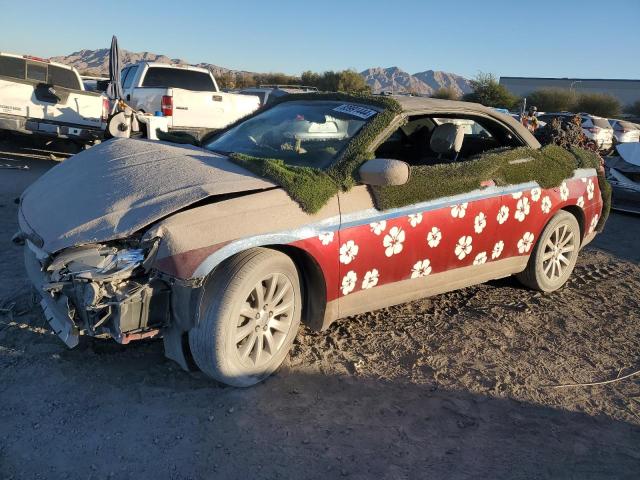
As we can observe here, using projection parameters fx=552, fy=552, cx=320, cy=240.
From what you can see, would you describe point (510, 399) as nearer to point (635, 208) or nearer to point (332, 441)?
point (332, 441)

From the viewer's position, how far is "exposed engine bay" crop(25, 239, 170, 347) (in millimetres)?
2756

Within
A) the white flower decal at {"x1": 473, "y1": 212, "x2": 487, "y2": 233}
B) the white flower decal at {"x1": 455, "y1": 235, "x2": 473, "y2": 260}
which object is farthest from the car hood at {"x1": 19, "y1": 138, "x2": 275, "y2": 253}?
the white flower decal at {"x1": 473, "y1": 212, "x2": 487, "y2": 233}

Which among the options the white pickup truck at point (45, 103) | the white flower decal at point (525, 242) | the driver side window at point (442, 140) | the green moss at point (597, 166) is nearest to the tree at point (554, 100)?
the white pickup truck at point (45, 103)

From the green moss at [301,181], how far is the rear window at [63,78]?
317 inches

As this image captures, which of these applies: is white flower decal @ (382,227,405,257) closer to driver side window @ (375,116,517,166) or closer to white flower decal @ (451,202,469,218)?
white flower decal @ (451,202,469,218)

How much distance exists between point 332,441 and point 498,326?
2113 millimetres

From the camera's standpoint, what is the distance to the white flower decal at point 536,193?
4551mm

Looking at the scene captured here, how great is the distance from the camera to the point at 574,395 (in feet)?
11.4

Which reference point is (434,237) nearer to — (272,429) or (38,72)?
(272,429)

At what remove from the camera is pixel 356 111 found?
4117 millimetres

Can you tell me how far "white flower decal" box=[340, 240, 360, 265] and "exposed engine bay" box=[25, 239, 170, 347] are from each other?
1.08 metres

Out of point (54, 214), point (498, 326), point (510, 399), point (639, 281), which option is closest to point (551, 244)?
point (498, 326)

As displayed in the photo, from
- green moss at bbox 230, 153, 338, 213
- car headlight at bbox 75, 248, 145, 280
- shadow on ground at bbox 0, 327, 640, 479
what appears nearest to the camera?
shadow on ground at bbox 0, 327, 640, 479

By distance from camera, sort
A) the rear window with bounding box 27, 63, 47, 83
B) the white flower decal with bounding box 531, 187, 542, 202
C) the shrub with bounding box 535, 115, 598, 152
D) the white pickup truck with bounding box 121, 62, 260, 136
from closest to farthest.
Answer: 1. the white flower decal with bounding box 531, 187, 542, 202
2. the shrub with bounding box 535, 115, 598, 152
3. the rear window with bounding box 27, 63, 47, 83
4. the white pickup truck with bounding box 121, 62, 260, 136
